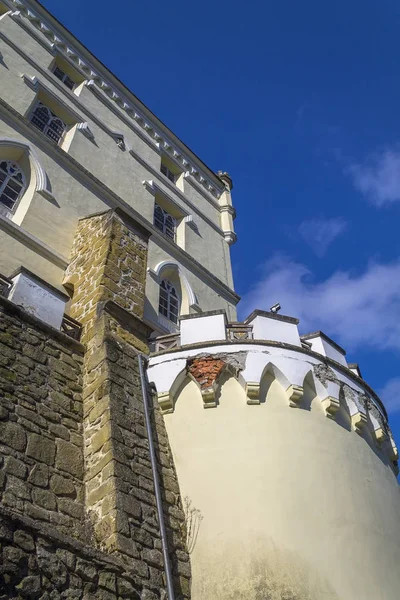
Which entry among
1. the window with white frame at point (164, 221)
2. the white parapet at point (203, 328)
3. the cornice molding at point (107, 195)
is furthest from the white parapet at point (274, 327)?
the window with white frame at point (164, 221)

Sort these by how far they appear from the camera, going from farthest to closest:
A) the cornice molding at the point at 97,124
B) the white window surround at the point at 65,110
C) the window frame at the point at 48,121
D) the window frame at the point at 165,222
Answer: the window frame at the point at 165,222 → the cornice molding at the point at 97,124 → the white window surround at the point at 65,110 → the window frame at the point at 48,121

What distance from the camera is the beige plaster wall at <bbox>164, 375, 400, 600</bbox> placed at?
19.7ft

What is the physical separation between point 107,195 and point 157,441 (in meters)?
7.17

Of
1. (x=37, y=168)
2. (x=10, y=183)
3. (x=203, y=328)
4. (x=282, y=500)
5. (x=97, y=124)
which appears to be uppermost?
(x=97, y=124)

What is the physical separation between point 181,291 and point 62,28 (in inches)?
345

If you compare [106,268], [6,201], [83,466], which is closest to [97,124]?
[6,201]

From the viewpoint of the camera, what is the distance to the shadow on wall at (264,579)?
580cm

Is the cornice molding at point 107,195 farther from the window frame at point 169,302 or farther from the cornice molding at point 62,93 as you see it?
the cornice molding at point 62,93

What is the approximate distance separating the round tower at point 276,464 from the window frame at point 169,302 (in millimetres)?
3456

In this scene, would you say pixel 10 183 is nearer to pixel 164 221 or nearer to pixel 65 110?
pixel 65 110

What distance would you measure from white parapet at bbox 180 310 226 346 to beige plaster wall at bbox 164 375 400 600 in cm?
87

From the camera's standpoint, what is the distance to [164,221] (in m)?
15.3

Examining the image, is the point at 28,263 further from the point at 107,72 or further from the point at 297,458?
the point at 107,72

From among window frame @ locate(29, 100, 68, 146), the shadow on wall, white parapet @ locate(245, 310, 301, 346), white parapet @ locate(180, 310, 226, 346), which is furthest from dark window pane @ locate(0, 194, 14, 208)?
the shadow on wall
